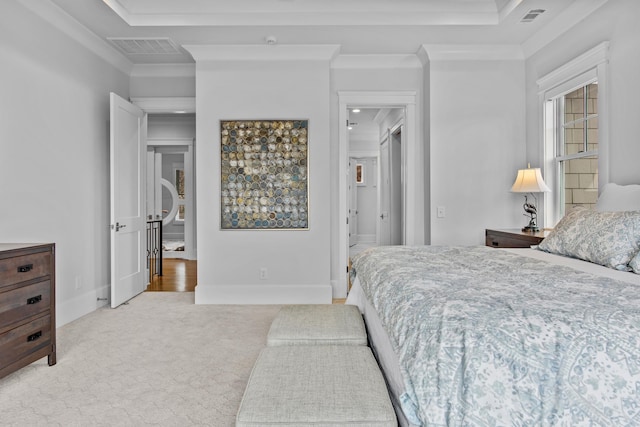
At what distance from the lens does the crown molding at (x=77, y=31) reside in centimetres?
315

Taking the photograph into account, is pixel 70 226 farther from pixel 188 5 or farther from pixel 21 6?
pixel 188 5

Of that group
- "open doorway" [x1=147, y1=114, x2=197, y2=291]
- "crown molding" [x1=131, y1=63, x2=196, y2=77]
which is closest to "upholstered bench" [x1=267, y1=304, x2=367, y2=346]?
"crown molding" [x1=131, y1=63, x2=196, y2=77]

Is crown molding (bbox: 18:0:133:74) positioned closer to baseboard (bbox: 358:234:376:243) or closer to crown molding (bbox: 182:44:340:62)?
crown molding (bbox: 182:44:340:62)

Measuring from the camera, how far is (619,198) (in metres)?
2.70

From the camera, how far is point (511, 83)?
13.6 ft

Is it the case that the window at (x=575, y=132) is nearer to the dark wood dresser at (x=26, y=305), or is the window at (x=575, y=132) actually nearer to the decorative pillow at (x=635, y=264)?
the decorative pillow at (x=635, y=264)

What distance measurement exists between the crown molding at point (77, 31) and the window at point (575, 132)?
433 centimetres

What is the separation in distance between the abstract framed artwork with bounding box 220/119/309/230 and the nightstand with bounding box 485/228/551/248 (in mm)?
1860

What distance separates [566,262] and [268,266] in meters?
2.77

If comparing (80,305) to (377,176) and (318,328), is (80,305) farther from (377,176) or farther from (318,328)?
(377,176)

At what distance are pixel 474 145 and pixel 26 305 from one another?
158 inches

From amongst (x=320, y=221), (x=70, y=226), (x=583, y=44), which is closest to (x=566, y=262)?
(x=583, y=44)

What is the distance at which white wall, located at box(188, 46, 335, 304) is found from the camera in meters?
4.10

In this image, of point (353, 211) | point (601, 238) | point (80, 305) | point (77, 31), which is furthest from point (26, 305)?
point (353, 211)
